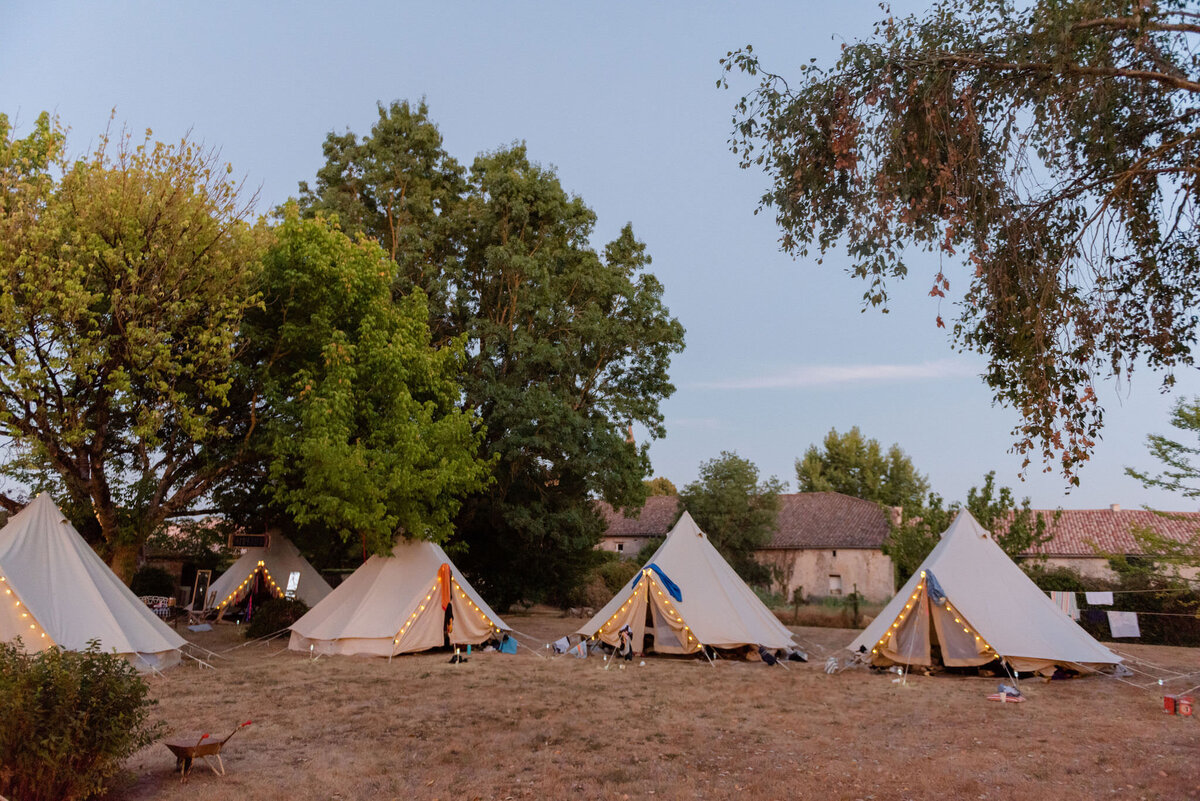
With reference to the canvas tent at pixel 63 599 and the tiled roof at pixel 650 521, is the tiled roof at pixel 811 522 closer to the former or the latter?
the tiled roof at pixel 650 521

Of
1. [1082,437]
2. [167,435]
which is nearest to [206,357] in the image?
[167,435]

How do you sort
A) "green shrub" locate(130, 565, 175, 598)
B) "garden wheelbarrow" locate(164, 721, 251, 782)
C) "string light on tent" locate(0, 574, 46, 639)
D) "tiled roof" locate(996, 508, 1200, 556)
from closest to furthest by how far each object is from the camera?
"garden wheelbarrow" locate(164, 721, 251, 782) → "string light on tent" locate(0, 574, 46, 639) → "green shrub" locate(130, 565, 175, 598) → "tiled roof" locate(996, 508, 1200, 556)

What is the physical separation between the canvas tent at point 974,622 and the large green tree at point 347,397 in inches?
317

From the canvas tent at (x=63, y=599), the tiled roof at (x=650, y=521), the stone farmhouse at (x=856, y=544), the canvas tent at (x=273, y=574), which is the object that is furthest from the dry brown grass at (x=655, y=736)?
the tiled roof at (x=650, y=521)

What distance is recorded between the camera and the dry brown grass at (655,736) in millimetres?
6168

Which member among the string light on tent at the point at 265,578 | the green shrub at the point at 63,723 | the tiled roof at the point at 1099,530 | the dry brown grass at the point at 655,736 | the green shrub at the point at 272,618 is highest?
the tiled roof at the point at 1099,530

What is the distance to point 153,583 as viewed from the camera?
24547 mm

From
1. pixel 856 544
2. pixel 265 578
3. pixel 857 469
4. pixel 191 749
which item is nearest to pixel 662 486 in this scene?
pixel 857 469

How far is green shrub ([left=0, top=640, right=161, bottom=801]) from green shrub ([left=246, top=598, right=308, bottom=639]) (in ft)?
36.1

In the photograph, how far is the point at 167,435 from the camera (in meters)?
14.1

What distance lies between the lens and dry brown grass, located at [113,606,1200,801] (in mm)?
6168

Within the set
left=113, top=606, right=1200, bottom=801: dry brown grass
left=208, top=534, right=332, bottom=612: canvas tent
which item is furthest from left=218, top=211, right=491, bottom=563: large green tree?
left=208, top=534, right=332, bottom=612: canvas tent

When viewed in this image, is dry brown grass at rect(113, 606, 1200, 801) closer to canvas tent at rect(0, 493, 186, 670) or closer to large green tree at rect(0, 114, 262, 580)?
canvas tent at rect(0, 493, 186, 670)

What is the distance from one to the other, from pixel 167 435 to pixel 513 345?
8085mm
